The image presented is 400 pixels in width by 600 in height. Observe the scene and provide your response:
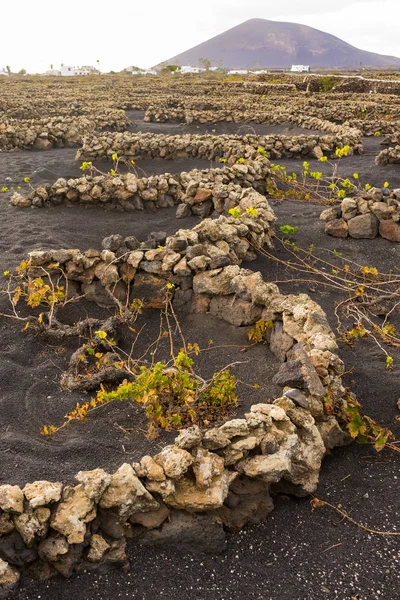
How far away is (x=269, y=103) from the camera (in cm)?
2481

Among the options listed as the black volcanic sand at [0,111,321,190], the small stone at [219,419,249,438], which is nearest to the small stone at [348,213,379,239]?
the black volcanic sand at [0,111,321,190]

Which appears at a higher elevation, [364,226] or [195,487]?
[364,226]

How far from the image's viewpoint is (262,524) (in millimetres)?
3424

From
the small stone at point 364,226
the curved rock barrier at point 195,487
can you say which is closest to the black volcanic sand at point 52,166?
the small stone at point 364,226

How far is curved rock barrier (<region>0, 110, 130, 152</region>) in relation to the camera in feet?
51.5

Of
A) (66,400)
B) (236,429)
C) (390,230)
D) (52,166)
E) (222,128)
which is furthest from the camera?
(222,128)

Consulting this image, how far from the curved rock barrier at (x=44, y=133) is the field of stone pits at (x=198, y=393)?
24.4 ft

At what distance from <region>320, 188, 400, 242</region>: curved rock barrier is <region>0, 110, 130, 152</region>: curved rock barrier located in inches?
435

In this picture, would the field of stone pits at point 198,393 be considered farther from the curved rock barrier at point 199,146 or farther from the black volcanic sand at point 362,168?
the curved rock barrier at point 199,146

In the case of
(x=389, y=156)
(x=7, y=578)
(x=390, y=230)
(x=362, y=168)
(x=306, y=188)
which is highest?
(x=389, y=156)

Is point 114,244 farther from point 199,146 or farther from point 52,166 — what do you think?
point 199,146

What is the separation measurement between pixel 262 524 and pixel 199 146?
12275 millimetres

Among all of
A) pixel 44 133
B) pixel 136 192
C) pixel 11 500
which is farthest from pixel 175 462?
pixel 44 133

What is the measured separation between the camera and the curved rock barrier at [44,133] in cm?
1570
